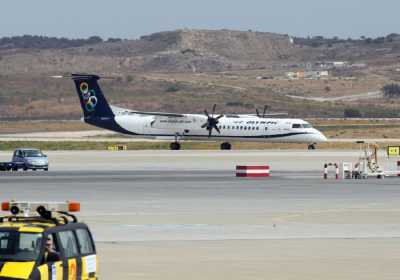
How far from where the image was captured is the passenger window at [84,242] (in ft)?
68.7

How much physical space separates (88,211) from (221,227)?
7.03 m

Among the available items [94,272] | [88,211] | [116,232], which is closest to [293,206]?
[88,211]

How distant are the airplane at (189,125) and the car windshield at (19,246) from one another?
286 feet

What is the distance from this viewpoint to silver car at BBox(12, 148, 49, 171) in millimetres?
74875

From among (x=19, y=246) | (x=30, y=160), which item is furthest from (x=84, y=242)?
(x=30, y=160)

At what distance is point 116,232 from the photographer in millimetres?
37000

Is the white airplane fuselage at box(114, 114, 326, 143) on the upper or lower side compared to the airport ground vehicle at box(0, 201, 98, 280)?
upper

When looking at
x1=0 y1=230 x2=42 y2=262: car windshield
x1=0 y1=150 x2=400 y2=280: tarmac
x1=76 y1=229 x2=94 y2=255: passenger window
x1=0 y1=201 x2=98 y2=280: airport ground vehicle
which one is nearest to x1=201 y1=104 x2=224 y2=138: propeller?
x1=0 y1=150 x2=400 y2=280: tarmac

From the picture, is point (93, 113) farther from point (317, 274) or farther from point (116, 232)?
point (317, 274)

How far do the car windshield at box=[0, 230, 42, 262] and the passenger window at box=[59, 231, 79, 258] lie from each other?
1.72 ft

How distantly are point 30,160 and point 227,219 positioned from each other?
35.5 meters

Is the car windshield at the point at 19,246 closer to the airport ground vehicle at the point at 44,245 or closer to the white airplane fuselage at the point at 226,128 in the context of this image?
the airport ground vehicle at the point at 44,245

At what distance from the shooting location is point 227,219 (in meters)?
41.4

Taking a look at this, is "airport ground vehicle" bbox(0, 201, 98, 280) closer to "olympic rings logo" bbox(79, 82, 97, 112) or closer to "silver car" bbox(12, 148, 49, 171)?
"silver car" bbox(12, 148, 49, 171)
